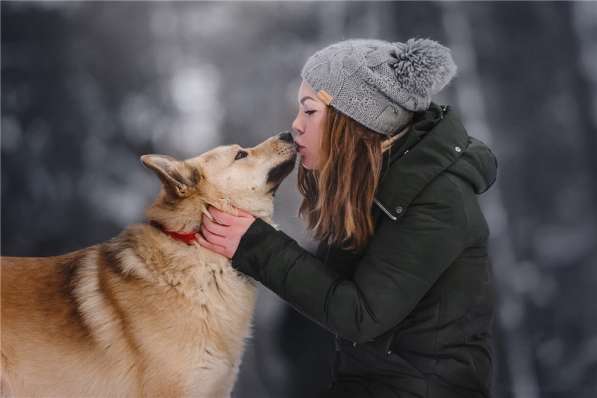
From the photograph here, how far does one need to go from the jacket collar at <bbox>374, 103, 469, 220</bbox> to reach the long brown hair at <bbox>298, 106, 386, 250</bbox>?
0.14 ft

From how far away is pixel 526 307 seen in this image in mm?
2928

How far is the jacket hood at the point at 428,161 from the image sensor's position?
1587 millimetres

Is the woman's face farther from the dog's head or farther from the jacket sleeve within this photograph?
the jacket sleeve

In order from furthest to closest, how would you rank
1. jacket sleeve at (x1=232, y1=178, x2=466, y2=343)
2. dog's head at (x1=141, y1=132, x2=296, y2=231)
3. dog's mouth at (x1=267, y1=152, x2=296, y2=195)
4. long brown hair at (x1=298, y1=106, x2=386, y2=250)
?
dog's mouth at (x1=267, y1=152, x2=296, y2=195) → dog's head at (x1=141, y1=132, x2=296, y2=231) → long brown hair at (x1=298, y1=106, x2=386, y2=250) → jacket sleeve at (x1=232, y1=178, x2=466, y2=343)

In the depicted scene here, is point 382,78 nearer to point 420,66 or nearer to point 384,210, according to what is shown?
point 420,66

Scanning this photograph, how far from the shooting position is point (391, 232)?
5.22 ft

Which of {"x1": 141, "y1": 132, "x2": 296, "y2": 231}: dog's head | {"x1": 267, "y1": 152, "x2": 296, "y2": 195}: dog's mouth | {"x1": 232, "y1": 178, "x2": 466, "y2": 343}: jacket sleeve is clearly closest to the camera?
{"x1": 232, "y1": 178, "x2": 466, "y2": 343}: jacket sleeve

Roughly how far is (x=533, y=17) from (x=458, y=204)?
177cm

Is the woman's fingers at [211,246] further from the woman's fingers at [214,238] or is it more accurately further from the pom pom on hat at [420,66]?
the pom pom on hat at [420,66]

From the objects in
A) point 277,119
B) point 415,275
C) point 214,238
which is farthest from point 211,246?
point 277,119

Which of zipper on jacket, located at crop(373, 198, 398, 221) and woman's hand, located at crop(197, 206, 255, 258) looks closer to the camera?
zipper on jacket, located at crop(373, 198, 398, 221)

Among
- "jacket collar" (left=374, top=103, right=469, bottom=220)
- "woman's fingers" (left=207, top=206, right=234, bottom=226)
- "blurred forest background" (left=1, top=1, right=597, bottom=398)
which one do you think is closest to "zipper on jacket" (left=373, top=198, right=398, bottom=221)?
"jacket collar" (left=374, top=103, right=469, bottom=220)

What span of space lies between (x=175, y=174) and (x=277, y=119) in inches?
47.4

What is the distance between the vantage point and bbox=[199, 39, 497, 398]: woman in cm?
157
